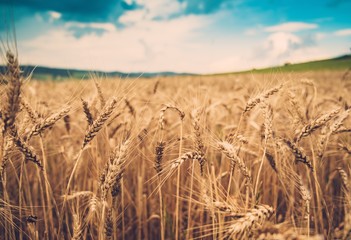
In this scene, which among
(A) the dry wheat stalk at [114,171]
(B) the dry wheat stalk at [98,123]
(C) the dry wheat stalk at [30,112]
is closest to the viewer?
(A) the dry wheat stalk at [114,171]

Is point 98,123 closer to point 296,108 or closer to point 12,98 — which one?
point 12,98

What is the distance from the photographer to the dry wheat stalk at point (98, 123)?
1343mm

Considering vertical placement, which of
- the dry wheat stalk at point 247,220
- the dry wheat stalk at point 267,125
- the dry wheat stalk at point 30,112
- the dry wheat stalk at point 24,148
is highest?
the dry wheat stalk at point 30,112

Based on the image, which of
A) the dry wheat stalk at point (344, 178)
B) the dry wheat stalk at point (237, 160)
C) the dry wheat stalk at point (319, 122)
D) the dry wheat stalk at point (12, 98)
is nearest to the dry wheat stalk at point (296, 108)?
the dry wheat stalk at point (319, 122)

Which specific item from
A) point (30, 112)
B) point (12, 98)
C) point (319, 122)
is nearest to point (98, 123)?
point (12, 98)

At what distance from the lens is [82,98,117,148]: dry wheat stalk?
52.9 inches

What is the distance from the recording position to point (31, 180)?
280 cm

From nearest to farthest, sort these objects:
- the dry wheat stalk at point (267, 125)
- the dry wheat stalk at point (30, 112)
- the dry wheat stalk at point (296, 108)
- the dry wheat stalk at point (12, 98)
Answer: the dry wheat stalk at point (12, 98)
the dry wheat stalk at point (267, 125)
the dry wheat stalk at point (30, 112)
the dry wheat stalk at point (296, 108)

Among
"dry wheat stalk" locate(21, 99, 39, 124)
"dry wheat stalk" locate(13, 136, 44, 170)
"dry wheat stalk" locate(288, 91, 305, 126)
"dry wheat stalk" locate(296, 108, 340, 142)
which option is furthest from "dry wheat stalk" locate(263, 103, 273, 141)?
"dry wheat stalk" locate(21, 99, 39, 124)

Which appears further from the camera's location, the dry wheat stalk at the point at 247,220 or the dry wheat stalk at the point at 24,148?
the dry wheat stalk at the point at 24,148

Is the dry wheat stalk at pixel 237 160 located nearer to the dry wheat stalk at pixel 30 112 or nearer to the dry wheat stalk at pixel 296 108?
the dry wheat stalk at pixel 296 108

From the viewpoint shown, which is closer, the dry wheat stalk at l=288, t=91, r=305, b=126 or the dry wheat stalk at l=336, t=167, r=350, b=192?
the dry wheat stalk at l=336, t=167, r=350, b=192

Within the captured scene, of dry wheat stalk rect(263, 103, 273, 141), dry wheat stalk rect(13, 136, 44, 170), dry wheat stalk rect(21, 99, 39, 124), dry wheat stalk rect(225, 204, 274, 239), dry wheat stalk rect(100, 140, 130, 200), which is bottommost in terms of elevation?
dry wheat stalk rect(225, 204, 274, 239)

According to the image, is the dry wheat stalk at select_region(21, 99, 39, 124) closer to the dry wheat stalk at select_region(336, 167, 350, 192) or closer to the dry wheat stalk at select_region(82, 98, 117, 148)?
the dry wheat stalk at select_region(82, 98, 117, 148)
